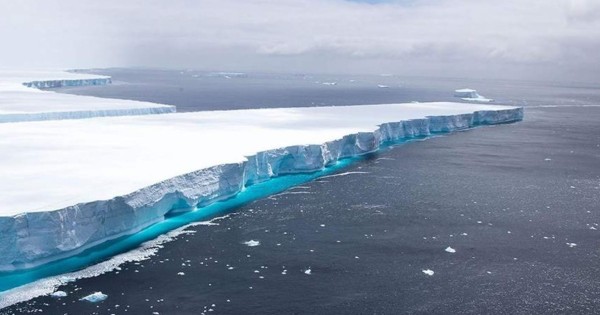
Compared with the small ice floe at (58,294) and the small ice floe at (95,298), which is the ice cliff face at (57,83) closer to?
the small ice floe at (58,294)

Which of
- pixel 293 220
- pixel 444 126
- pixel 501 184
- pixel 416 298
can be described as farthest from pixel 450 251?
pixel 444 126

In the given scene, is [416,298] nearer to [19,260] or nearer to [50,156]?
[19,260]

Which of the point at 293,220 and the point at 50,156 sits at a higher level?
the point at 50,156

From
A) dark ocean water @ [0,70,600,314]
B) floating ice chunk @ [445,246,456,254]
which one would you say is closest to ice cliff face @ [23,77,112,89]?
dark ocean water @ [0,70,600,314]

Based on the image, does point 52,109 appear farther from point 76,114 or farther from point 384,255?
point 384,255

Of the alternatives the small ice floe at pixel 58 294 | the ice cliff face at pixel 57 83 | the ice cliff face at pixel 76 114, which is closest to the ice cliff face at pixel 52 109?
the ice cliff face at pixel 76 114

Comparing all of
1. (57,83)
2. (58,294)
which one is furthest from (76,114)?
(57,83)
